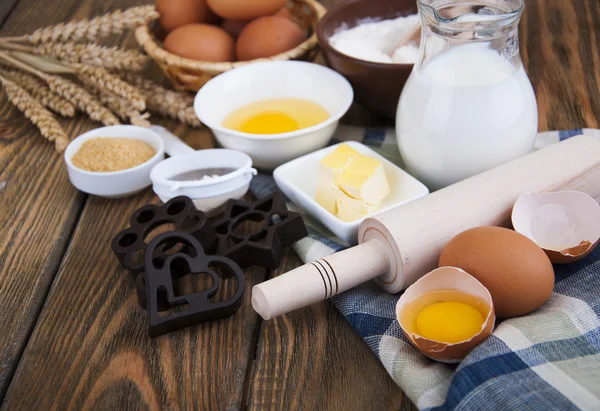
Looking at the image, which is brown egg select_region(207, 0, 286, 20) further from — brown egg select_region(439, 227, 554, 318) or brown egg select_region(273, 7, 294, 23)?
brown egg select_region(439, 227, 554, 318)

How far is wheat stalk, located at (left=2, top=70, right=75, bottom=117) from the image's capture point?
1.66 meters

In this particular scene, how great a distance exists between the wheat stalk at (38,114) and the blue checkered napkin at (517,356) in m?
0.84

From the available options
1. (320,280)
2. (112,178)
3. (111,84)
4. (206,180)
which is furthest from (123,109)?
(320,280)

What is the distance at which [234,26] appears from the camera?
1.79 m

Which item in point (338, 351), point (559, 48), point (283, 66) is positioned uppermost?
point (283, 66)

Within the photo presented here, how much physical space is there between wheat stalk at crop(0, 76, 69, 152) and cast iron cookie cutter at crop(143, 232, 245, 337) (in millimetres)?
574

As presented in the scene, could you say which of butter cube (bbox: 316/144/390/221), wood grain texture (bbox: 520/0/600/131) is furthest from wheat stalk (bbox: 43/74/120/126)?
wood grain texture (bbox: 520/0/600/131)

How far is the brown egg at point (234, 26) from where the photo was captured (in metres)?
1.79

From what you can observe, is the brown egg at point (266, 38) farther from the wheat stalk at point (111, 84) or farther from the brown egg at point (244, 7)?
the wheat stalk at point (111, 84)

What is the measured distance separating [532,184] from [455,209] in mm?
157

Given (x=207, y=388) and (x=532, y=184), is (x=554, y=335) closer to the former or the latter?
(x=532, y=184)

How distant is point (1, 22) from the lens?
7.16 ft

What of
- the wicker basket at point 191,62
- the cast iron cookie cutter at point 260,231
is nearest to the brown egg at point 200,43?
the wicker basket at point 191,62

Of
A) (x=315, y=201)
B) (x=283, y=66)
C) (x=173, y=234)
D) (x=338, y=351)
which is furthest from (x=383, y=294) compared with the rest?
(x=283, y=66)
